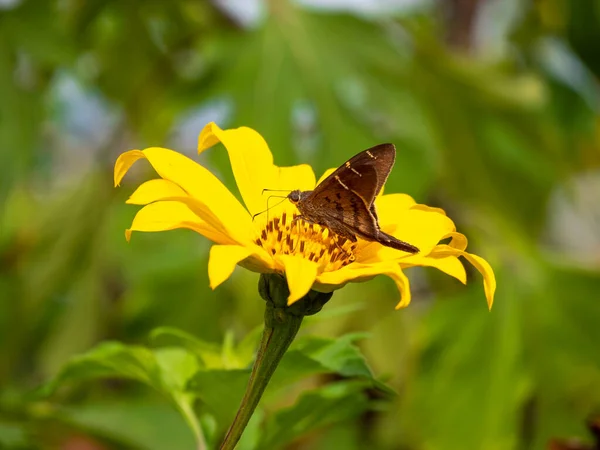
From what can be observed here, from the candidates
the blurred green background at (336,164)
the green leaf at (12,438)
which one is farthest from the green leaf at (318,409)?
the blurred green background at (336,164)

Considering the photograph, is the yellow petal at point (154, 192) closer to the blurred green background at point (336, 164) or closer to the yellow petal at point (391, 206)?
the yellow petal at point (391, 206)

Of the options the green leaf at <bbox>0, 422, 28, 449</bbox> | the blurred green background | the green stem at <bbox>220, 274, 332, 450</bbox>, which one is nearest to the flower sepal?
the green stem at <bbox>220, 274, 332, 450</bbox>

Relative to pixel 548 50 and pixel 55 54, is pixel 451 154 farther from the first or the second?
pixel 55 54

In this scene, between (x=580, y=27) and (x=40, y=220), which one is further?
(x=40, y=220)

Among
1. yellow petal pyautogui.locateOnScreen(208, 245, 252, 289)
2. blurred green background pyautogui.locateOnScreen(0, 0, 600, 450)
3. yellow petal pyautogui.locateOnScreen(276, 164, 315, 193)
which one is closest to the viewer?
yellow petal pyautogui.locateOnScreen(208, 245, 252, 289)

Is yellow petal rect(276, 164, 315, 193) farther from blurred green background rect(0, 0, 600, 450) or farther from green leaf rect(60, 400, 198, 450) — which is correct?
blurred green background rect(0, 0, 600, 450)

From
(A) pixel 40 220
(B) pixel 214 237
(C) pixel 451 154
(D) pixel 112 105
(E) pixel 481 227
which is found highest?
(D) pixel 112 105

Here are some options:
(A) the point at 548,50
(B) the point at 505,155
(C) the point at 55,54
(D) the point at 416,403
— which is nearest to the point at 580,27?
(B) the point at 505,155

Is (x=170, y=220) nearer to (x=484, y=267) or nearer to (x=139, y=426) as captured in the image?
(x=484, y=267)
